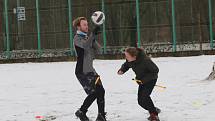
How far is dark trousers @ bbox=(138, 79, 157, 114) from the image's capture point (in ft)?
24.5

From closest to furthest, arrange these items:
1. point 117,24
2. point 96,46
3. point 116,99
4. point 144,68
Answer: point 96,46, point 144,68, point 116,99, point 117,24

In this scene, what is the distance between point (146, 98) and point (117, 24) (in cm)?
1809

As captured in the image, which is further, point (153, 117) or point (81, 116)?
point (81, 116)

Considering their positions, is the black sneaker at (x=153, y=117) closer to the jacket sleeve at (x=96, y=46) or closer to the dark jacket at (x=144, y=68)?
the dark jacket at (x=144, y=68)

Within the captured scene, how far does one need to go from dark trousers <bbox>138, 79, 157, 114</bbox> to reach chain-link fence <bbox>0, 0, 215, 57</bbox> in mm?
16531

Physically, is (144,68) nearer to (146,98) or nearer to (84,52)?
(146,98)

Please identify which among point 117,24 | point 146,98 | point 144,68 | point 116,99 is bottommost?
point 116,99

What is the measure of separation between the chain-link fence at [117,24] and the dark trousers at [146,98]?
16.5m

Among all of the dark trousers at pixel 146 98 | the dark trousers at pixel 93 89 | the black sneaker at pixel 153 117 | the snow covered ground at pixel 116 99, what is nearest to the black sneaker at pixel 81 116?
the dark trousers at pixel 93 89

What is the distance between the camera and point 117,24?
25.4 metres

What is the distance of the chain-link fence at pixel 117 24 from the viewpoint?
2420 cm

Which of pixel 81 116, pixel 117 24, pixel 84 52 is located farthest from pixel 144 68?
pixel 117 24

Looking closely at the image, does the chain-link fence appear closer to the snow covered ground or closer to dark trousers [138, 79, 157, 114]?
the snow covered ground

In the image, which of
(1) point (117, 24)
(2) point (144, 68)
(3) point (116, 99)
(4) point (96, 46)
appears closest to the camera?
(4) point (96, 46)
